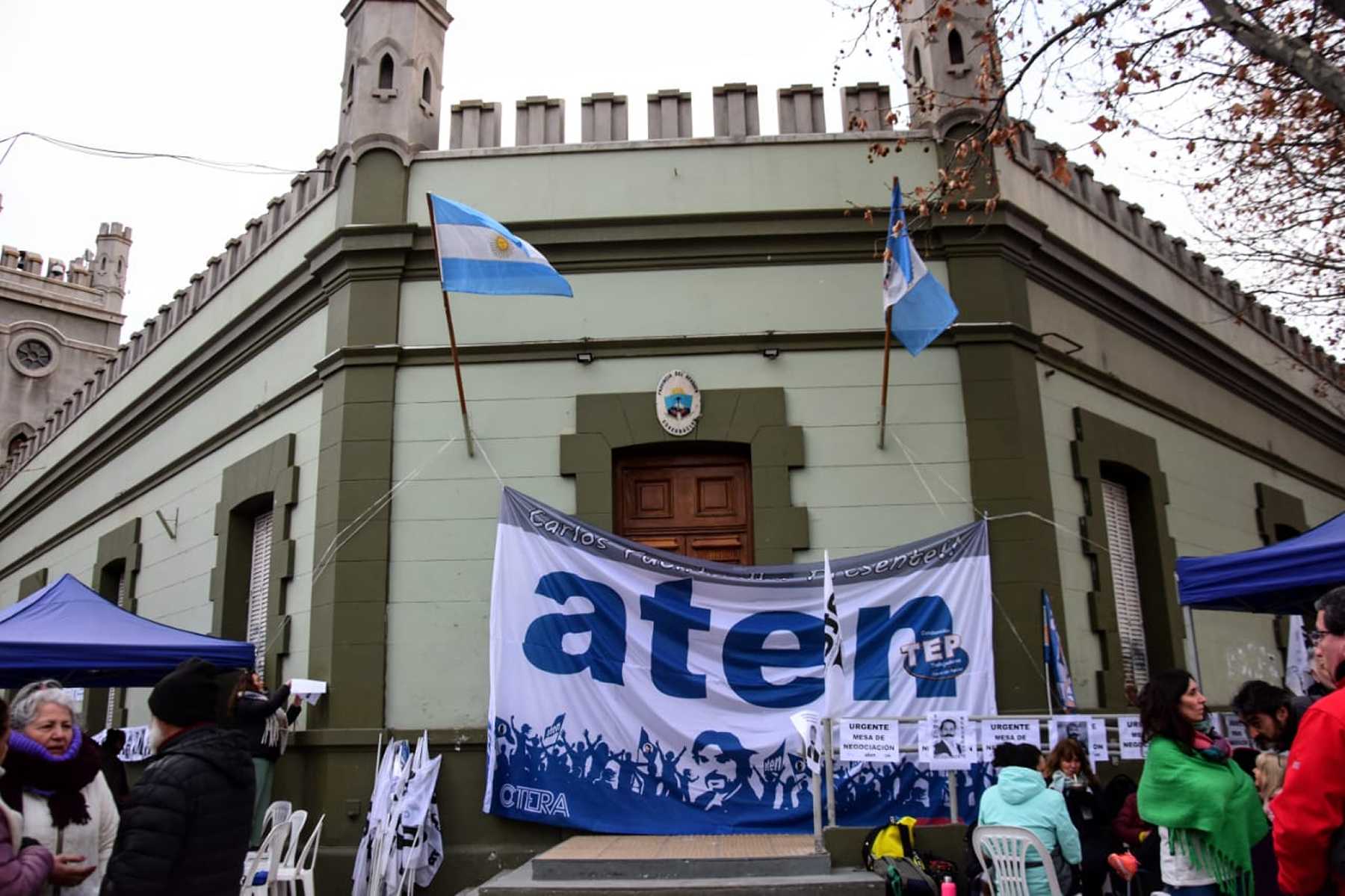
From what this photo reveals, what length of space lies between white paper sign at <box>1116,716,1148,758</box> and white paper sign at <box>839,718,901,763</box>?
1835mm

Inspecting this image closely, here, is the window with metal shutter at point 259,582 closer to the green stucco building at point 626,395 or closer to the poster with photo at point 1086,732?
the green stucco building at point 626,395

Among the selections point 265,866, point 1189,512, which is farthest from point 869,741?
point 1189,512

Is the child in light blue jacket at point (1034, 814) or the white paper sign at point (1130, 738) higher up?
the white paper sign at point (1130, 738)

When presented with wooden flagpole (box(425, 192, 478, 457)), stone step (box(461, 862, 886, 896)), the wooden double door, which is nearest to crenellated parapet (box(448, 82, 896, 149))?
wooden flagpole (box(425, 192, 478, 457))

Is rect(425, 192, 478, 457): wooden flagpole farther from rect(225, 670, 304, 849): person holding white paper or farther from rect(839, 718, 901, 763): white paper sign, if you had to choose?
rect(839, 718, 901, 763): white paper sign

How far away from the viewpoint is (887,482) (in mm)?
9398

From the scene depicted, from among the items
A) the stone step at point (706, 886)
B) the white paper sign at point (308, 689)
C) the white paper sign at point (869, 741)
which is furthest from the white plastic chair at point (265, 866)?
the white paper sign at point (869, 741)

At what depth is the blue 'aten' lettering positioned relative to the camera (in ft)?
28.0

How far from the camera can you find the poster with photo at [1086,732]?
7945 mm

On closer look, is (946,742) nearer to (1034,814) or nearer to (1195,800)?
(1034,814)

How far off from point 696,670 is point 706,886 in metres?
2.21

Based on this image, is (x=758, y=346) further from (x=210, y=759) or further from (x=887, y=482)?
(x=210, y=759)

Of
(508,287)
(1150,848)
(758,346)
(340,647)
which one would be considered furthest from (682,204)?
(1150,848)

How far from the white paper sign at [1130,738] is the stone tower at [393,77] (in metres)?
8.03
